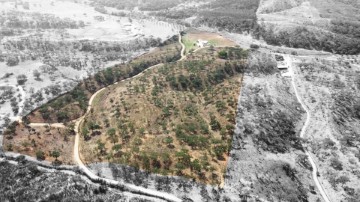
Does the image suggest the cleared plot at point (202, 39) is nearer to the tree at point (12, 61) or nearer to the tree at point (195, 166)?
the tree at point (12, 61)

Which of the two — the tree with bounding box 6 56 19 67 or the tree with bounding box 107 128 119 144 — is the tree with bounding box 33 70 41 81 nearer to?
the tree with bounding box 6 56 19 67

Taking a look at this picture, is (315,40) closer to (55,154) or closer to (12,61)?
(55,154)

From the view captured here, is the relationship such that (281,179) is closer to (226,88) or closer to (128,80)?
(226,88)

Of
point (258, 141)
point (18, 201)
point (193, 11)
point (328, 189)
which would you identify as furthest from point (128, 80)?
point (193, 11)

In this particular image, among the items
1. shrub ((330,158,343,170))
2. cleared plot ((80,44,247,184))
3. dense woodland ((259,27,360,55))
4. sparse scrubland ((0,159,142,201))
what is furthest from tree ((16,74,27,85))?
dense woodland ((259,27,360,55))

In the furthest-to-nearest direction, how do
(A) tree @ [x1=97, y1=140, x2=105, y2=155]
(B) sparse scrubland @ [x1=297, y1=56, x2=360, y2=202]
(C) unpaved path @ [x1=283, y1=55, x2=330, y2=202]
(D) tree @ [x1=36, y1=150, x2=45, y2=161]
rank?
(B) sparse scrubland @ [x1=297, y1=56, x2=360, y2=202], (C) unpaved path @ [x1=283, y1=55, x2=330, y2=202], (A) tree @ [x1=97, y1=140, x2=105, y2=155], (D) tree @ [x1=36, y1=150, x2=45, y2=161]

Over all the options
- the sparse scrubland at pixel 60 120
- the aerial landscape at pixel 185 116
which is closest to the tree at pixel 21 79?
the aerial landscape at pixel 185 116

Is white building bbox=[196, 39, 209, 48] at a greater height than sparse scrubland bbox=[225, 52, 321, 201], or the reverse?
white building bbox=[196, 39, 209, 48]
